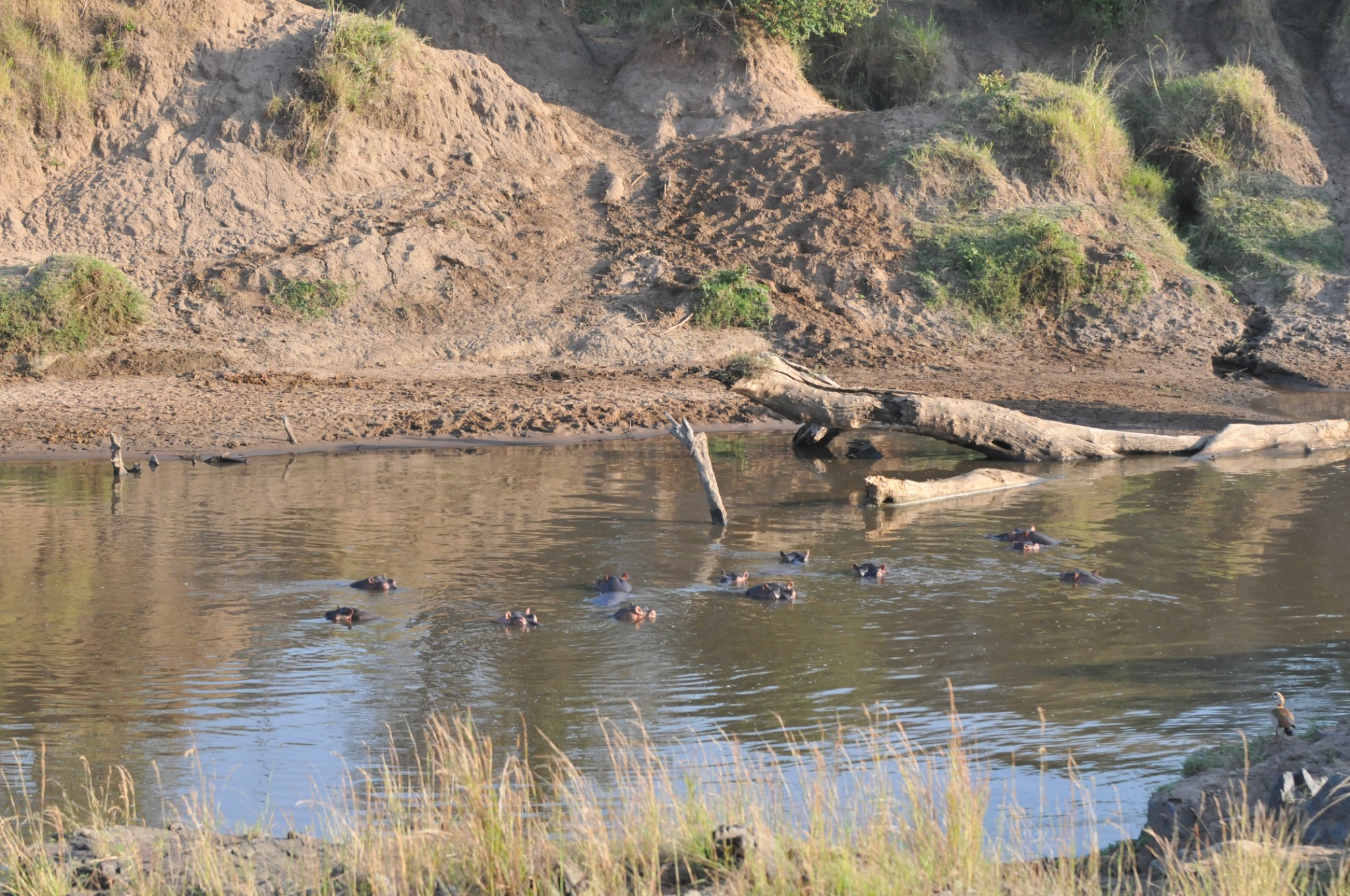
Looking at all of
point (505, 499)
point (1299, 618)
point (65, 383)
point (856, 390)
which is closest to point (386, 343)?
point (65, 383)

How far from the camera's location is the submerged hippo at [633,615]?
25.6ft

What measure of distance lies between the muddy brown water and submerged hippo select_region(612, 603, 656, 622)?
3.3 inches

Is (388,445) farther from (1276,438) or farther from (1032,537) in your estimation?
(1276,438)

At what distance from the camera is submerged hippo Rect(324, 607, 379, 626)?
7777mm

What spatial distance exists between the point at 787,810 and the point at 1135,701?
228 cm

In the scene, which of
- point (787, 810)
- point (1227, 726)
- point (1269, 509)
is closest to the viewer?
point (787, 810)

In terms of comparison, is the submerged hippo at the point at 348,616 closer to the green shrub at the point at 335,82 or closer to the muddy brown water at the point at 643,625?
the muddy brown water at the point at 643,625

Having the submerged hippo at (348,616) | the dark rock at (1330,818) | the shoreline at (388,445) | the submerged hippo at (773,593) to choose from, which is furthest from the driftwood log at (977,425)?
the dark rock at (1330,818)

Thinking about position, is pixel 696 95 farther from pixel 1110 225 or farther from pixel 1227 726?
pixel 1227 726

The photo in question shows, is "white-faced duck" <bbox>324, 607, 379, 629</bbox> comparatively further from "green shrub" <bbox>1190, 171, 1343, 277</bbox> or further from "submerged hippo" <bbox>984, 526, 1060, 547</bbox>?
"green shrub" <bbox>1190, 171, 1343, 277</bbox>

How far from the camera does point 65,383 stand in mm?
15242

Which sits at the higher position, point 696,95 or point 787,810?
point 696,95

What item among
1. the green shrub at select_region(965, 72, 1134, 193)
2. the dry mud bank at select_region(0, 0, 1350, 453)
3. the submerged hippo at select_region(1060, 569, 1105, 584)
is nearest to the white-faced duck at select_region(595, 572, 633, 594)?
the submerged hippo at select_region(1060, 569, 1105, 584)

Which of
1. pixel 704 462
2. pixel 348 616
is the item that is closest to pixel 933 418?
pixel 704 462
